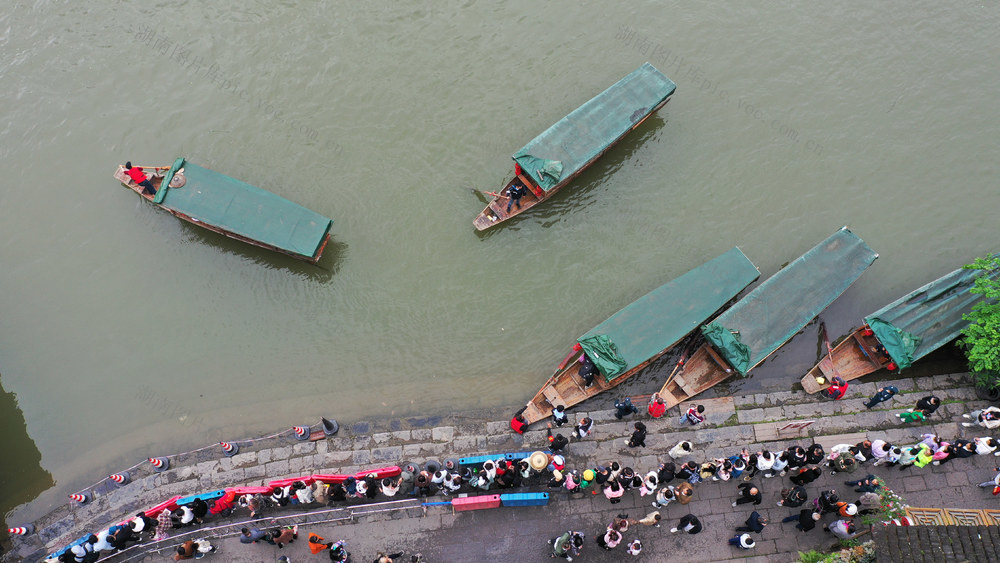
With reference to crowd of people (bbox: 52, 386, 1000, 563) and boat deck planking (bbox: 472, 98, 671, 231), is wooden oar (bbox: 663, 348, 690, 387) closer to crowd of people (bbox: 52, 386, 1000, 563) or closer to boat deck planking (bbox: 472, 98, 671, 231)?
crowd of people (bbox: 52, 386, 1000, 563)

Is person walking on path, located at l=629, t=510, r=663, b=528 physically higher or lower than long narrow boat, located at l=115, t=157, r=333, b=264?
lower

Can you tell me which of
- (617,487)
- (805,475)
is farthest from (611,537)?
(805,475)

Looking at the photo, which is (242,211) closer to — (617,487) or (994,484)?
(617,487)

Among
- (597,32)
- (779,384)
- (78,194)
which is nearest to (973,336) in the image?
(779,384)

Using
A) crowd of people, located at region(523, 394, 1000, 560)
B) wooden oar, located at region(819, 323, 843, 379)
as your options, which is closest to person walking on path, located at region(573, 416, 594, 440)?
crowd of people, located at region(523, 394, 1000, 560)

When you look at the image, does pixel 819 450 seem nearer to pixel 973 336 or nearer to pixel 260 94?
pixel 973 336

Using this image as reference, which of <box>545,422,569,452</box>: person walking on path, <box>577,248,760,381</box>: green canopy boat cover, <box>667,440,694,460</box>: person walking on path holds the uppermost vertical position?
<box>577,248,760,381</box>: green canopy boat cover

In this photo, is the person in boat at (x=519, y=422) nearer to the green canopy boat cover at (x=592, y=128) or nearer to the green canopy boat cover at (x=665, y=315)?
the green canopy boat cover at (x=665, y=315)
